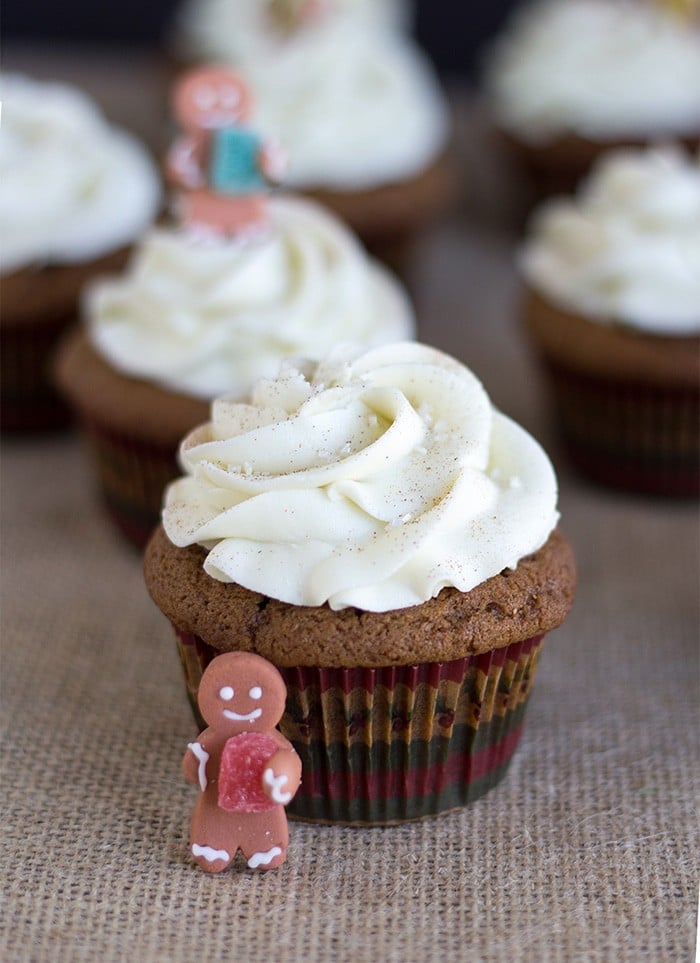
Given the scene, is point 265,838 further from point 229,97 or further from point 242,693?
point 229,97

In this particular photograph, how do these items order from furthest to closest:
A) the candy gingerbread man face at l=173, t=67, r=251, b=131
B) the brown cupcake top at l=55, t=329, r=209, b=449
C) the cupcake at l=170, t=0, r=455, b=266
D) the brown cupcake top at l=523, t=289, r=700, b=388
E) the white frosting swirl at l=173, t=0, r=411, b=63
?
the white frosting swirl at l=173, t=0, r=411, b=63 → the cupcake at l=170, t=0, r=455, b=266 → the brown cupcake top at l=523, t=289, r=700, b=388 → the candy gingerbread man face at l=173, t=67, r=251, b=131 → the brown cupcake top at l=55, t=329, r=209, b=449

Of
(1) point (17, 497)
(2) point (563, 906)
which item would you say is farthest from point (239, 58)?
(2) point (563, 906)

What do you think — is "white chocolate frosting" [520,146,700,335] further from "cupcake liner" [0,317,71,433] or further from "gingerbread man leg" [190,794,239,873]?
"gingerbread man leg" [190,794,239,873]

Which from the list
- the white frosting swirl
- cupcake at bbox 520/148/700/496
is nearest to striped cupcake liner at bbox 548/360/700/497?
cupcake at bbox 520/148/700/496

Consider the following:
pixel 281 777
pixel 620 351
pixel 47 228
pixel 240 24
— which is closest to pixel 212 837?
pixel 281 777

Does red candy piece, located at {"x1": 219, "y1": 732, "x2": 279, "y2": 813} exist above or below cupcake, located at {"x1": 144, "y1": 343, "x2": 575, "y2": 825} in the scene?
below

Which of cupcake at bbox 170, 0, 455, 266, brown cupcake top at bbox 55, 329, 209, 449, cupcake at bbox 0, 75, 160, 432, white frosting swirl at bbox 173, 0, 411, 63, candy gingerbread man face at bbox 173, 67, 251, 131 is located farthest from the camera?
white frosting swirl at bbox 173, 0, 411, 63

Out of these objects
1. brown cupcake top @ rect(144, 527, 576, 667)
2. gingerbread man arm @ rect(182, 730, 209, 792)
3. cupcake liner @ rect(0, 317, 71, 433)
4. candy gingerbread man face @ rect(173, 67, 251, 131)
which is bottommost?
cupcake liner @ rect(0, 317, 71, 433)
